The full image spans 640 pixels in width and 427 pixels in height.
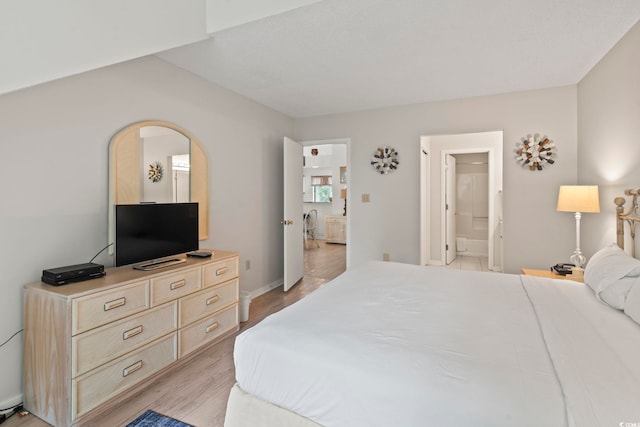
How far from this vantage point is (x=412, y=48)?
8.07 feet

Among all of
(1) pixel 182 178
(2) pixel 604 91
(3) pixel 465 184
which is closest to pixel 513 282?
(2) pixel 604 91

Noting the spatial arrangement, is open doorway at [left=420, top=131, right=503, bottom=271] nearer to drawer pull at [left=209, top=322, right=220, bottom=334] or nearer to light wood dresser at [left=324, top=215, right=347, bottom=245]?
light wood dresser at [left=324, top=215, right=347, bottom=245]

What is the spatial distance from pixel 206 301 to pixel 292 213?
6.48 feet

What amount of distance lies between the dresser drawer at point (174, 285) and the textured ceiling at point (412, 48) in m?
1.77

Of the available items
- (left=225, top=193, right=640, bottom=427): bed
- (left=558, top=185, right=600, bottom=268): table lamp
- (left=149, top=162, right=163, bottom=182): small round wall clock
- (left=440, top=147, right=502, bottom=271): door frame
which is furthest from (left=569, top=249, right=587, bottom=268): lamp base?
(left=149, top=162, right=163, bottom=182): small round wall clock

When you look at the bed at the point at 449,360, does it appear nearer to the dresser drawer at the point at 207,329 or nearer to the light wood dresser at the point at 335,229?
the dresser drawer at the point at 207,329

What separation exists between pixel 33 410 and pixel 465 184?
7010 millimetres

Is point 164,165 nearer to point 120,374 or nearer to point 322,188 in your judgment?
point 120,374

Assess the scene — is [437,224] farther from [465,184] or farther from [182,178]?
[182,178]

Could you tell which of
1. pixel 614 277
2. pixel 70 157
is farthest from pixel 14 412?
pixel 614 277

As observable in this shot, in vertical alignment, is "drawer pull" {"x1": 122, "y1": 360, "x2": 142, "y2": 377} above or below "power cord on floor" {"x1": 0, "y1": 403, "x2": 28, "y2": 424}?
above

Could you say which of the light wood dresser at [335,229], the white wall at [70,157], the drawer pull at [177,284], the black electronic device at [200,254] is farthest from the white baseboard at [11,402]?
the light wood dresser at [335,229]

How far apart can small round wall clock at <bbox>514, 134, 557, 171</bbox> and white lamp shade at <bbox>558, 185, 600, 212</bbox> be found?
759 millimetres

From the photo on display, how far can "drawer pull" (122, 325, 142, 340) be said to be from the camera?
1.92 meters
